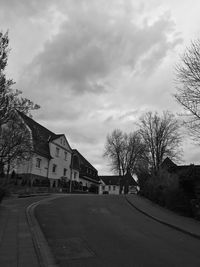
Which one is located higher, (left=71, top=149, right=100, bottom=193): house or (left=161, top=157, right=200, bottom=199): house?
(left=71, top=149, right=100, bottom=193): house

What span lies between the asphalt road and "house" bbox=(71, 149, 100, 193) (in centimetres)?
4798

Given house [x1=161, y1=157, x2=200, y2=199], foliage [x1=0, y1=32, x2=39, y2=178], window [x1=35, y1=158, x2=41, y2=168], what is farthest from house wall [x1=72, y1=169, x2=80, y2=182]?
house [x1=161, y1=157, x2=200, y2=199]

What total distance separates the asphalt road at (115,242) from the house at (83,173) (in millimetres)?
47983

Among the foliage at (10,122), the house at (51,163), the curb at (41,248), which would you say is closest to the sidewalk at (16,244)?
the curb at (41,248)

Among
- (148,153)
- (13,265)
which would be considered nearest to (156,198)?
(13,265)

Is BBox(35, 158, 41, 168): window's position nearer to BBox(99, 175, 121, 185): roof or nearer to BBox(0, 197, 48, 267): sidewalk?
BBox(0, 197, 48, 267): sidewalk

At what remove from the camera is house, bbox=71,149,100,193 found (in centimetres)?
6581

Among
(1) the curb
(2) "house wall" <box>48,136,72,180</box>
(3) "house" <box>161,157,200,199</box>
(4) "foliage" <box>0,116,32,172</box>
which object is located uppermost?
(2) "house wall" <box>48,136,72,180</box>

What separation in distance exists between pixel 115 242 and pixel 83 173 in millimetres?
63397

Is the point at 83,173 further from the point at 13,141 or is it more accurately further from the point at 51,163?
the point at 13,141

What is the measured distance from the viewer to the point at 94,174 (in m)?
83.7

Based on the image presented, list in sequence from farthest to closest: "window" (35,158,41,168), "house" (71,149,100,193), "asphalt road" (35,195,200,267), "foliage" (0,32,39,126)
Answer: "house" (71,149,100,193)
"window" (35,158,41,168)
"foliage" (0,32,39,126)
"asphalt road" (35,195,200,267)

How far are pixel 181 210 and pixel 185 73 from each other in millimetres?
8100

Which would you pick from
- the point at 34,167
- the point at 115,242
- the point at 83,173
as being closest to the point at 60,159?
the point at 34,167
